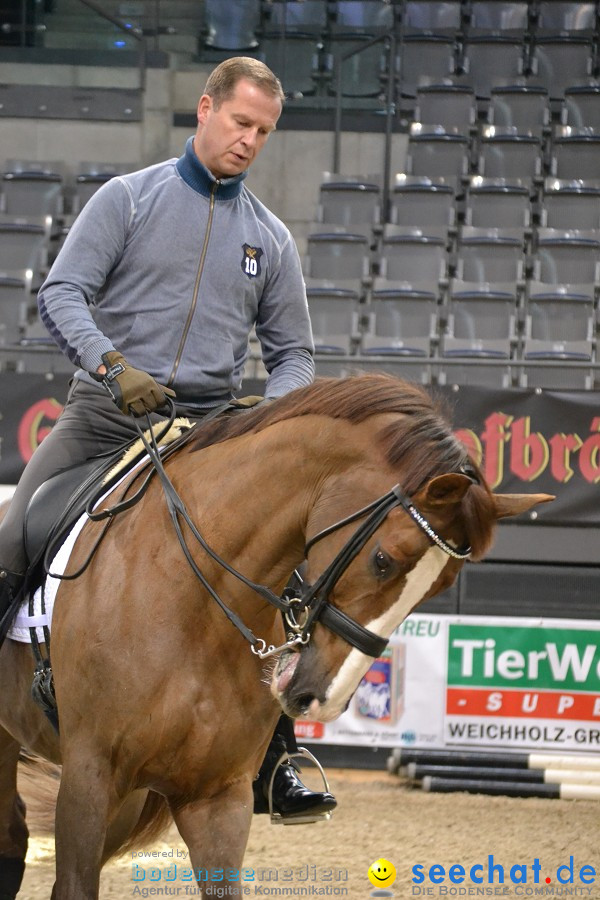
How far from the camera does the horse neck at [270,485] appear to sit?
104 inches

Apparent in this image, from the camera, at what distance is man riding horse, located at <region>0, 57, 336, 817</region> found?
3.15 m

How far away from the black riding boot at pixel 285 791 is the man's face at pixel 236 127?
5.22ft

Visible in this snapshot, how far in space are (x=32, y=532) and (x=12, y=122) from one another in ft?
34.6

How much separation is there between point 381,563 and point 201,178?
1.40 metres

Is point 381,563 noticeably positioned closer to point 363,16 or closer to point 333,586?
point 333,586

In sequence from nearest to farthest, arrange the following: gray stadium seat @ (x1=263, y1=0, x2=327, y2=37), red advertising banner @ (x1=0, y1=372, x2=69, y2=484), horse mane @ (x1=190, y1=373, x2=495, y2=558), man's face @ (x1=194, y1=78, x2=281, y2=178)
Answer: horse mane @ (x1=190, y1=373, x2=495, y2=558)
man's face @ (x1=194, y1=78, x2=281, y2=178)
red advertising banner @ (x1=0, y1=372, x2=69, y2=484)
gray stadium seat @ (x1=263, y1=0, x2=327, y2=37)

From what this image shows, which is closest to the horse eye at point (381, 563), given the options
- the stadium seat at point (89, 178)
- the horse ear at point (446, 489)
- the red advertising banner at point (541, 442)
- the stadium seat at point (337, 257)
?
the horse ear at point (446, 489)

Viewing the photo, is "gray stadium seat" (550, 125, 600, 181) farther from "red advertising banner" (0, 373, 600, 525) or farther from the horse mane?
the horse mane

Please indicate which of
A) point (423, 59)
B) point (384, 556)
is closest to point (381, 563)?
point (384, 556)

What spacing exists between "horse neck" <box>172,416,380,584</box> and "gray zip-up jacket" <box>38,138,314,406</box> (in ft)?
1.44

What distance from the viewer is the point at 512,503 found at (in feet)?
8.44

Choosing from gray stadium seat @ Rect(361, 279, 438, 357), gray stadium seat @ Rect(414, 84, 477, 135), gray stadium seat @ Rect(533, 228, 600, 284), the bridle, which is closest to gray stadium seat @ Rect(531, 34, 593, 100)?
gray stadium seat @ Rect(414, 84, 477, 135)

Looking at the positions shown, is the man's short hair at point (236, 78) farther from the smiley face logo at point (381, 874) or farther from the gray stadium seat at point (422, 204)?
the gray stadium seat at point (422, 204)

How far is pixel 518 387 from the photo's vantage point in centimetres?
777
